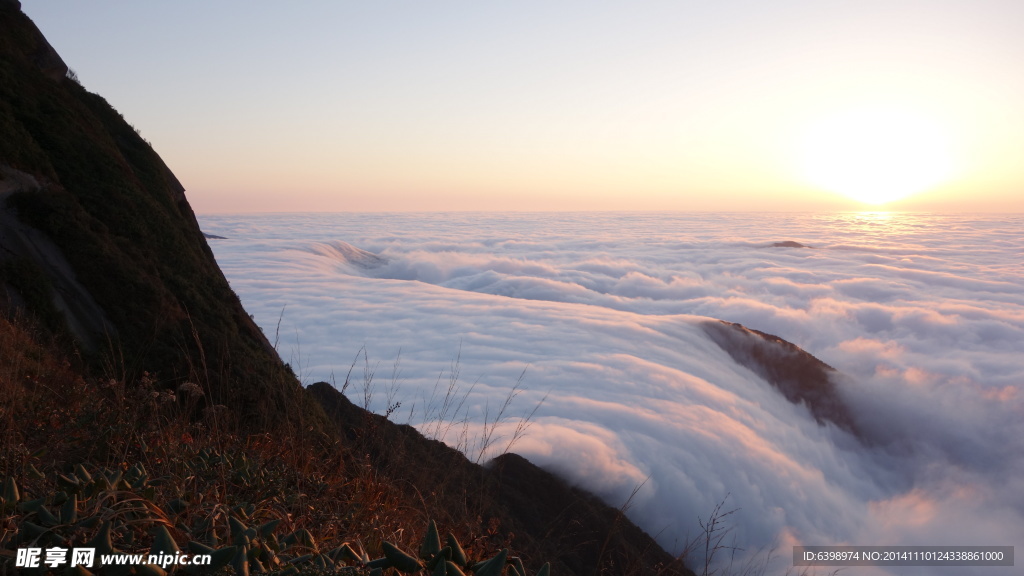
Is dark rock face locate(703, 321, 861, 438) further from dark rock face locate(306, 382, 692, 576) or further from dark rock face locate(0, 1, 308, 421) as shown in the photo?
dark rock face locate(0, 1, 308, 421)

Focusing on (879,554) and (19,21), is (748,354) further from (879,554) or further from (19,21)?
(19,21)

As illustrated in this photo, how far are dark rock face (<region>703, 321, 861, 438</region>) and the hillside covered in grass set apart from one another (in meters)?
15.9

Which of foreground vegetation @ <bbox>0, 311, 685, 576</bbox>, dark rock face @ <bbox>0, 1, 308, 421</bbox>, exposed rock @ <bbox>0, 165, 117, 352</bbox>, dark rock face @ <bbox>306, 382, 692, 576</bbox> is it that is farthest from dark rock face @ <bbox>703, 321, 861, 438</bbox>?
exposed rock @ <bbox>0, 165, 117, 352</bbox>

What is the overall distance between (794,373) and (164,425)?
77.7 ft

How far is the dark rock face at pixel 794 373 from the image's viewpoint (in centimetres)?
2228

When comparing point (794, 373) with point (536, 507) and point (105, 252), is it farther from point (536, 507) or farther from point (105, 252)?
point (105, 252)

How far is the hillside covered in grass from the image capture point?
151 centimetres

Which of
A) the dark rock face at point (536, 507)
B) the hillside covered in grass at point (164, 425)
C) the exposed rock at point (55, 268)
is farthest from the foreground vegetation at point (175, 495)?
the dark rock face at point (536, 507)

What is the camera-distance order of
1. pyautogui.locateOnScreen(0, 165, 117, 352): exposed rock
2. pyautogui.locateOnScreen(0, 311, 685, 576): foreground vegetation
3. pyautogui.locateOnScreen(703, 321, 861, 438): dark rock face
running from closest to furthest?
1. pyautogui.locateOnScreen(0, 311, 685, 576): foreground vegetation
2. pyautogui.locateOnScreen(0, 165, 117, 352): exposed rock
3. pyautogui.locateOnScreen(703, 321, 861, 438): dark rock face

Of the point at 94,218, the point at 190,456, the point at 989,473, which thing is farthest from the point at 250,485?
Answer: the point at 989,473

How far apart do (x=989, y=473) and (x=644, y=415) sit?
697 inches

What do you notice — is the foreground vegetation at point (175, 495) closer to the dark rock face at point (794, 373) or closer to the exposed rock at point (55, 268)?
the exposed rock at point (55, 268)

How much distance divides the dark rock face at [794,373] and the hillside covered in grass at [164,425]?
15.9 m

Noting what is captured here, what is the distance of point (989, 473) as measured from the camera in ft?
78.9
